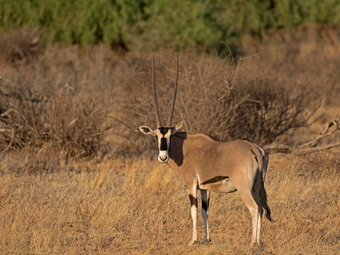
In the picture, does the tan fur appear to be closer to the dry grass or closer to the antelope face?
the antelope face

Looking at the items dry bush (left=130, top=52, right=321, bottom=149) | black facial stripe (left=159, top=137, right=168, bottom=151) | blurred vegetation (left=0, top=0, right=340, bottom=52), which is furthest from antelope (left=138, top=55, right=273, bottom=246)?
blurred vegetation (left=0, top=0, right=340, bottom=52)

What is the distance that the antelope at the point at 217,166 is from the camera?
4.98 metres

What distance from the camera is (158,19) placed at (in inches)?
695

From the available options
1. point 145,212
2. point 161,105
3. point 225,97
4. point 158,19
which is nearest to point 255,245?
point 145,212

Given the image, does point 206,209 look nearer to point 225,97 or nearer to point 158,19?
point 225,97

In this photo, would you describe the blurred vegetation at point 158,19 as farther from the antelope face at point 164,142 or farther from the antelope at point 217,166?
the antelope face at point 164,142

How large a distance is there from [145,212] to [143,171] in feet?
7.49

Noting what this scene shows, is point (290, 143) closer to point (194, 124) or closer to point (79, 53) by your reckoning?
point (194, 124)

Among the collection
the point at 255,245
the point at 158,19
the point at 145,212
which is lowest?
the point at 158,19

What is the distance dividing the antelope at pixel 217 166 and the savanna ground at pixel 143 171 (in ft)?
1.41

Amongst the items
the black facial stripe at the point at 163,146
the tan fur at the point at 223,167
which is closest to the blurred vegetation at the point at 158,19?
the tan fur at the point at 223,167

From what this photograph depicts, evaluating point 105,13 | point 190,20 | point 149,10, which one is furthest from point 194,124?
point 105,13

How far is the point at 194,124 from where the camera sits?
8586 mm

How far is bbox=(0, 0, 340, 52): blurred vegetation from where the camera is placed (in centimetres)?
1662
